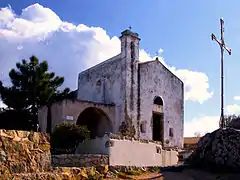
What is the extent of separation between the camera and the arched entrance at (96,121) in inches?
1093

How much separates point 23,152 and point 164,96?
26.0m

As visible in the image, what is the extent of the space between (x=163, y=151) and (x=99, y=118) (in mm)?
8457

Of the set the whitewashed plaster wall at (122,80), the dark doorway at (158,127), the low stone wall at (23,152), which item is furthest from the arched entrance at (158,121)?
the low stone wall at (23,152)

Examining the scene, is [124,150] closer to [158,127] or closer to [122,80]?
[122,80]

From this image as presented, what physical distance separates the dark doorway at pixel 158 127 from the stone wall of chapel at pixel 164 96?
0.40 m

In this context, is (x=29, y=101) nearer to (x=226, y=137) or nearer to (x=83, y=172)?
(x=226, y=137)

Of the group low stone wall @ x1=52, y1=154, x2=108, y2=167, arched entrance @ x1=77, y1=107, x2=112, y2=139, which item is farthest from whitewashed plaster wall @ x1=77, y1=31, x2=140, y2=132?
low stone wall @ x1=52, y1=154, x2=108, y2=167

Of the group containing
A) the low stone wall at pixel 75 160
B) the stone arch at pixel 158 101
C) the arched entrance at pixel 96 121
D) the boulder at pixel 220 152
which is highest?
the stone arch at pixel 158 101

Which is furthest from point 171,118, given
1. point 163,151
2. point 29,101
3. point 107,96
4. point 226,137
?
point 226,137

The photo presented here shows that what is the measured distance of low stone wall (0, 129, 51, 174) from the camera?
19.0 feet

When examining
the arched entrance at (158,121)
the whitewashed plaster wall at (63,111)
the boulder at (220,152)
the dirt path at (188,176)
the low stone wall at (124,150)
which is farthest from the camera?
the arched entrance at (158,121)

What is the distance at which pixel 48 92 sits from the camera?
26.0 m

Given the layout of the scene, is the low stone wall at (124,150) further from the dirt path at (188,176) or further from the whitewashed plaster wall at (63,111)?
the whitewashed plaster wall at (63,111)

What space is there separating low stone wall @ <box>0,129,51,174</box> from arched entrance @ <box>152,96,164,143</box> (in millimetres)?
24475
